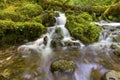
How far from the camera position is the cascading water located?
219 inches

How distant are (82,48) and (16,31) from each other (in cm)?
259

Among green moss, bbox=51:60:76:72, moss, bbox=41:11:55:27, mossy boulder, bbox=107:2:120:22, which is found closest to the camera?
green moss, bbox=51:60:76:72

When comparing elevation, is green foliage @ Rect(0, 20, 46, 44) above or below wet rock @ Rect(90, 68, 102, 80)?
above

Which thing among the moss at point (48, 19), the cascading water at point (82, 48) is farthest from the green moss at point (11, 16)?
the cascading water at point (82, 48)

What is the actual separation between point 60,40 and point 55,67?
2451 millimetres

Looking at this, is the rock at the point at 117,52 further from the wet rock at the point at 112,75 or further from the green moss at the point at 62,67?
the green moss at the point at 62,67

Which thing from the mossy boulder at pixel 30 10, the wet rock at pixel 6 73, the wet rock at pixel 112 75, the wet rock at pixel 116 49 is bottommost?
the wet rock at pixel 116 49

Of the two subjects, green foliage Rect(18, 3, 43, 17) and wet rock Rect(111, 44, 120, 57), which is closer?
wet rock Rect(111, 44, 120, 57)

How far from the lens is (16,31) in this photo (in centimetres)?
729

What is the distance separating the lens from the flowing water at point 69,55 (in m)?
5.30

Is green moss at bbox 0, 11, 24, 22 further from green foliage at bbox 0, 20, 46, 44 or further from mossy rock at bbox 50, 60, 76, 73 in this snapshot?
mossy rock at bbox 50, 60, 76, 73

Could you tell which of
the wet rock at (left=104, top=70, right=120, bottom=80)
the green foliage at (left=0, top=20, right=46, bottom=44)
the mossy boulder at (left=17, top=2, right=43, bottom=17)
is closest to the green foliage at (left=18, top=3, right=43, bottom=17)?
the mossy boulder at (left=17, top=2, right=43, bottom=17)

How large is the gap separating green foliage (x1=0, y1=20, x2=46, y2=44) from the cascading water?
35cm

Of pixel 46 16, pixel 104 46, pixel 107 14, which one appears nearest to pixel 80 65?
pixel 104 46
